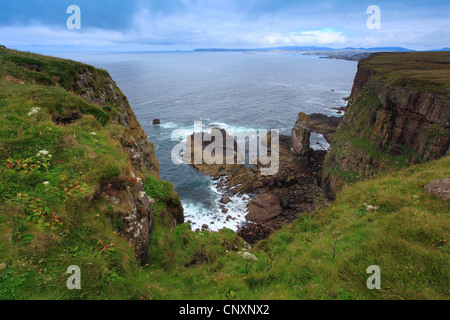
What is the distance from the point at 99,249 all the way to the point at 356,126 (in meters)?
49.9

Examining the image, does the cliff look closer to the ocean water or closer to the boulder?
the boulder

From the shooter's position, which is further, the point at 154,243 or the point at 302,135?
the point at 302,135

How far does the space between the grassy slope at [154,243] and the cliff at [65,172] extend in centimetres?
5

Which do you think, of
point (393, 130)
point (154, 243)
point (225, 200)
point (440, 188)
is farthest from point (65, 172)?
point (393, 130)

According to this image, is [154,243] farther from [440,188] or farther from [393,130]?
[393,130]

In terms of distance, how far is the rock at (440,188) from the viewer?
1030 centimetres

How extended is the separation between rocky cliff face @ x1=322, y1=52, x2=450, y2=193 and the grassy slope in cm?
2251

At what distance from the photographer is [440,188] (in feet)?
35.6

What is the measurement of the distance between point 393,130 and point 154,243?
40050 millimetres

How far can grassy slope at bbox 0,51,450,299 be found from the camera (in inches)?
239

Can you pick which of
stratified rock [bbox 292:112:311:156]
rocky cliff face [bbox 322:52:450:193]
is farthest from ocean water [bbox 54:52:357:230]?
rocky cliff face [bbox 322:52:450:193]

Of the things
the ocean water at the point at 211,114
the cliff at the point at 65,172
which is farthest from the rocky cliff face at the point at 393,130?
the cliff at the point at 65,172

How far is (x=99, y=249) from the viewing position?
7.18 meters
